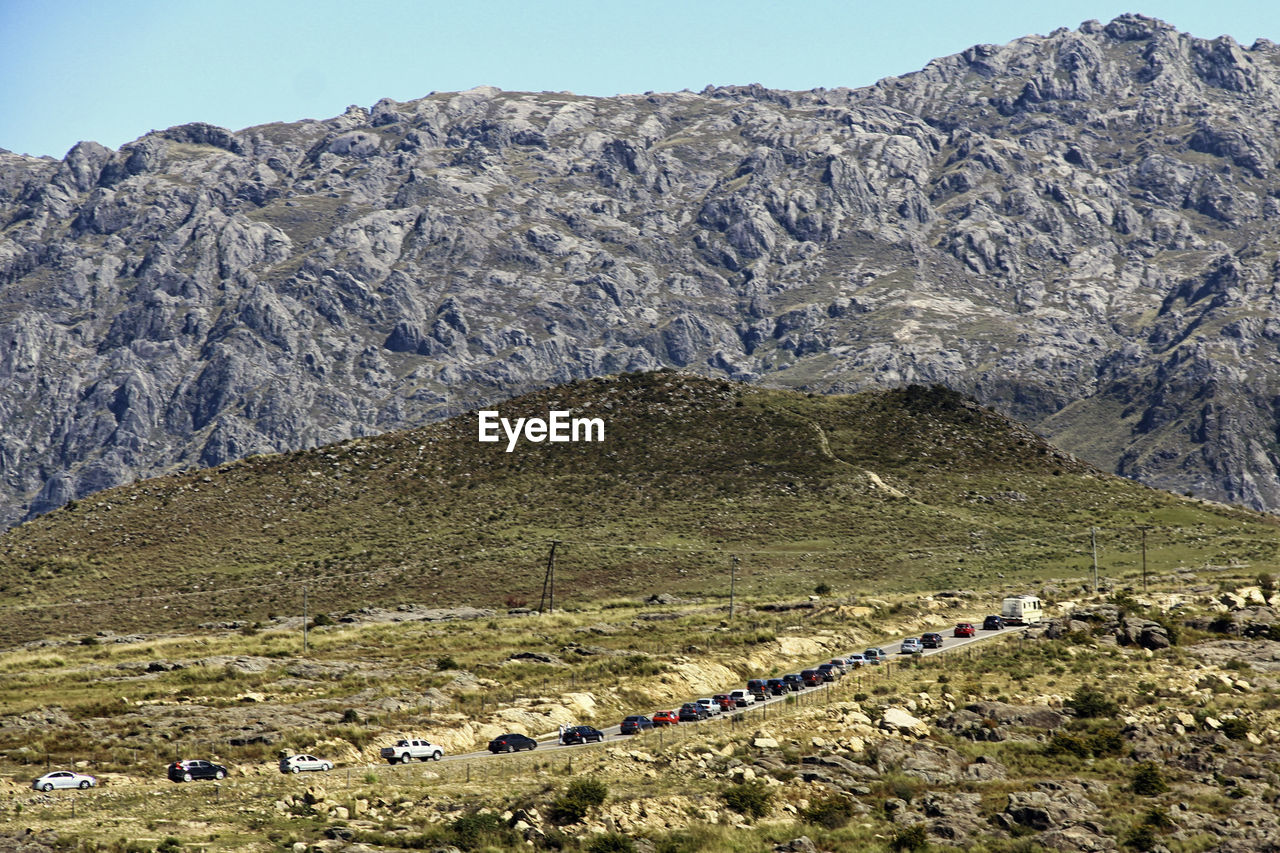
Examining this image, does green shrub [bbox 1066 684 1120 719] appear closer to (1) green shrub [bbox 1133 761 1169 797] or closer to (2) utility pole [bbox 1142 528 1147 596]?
(1) green shrub [bbox 1133 761 1169 797]

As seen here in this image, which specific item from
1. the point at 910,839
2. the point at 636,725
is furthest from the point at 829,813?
the point at 636,725

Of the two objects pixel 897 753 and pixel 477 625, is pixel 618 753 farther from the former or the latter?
pixel 477 625

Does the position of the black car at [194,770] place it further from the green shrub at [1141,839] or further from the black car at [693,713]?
the green shrub at [1141,839]

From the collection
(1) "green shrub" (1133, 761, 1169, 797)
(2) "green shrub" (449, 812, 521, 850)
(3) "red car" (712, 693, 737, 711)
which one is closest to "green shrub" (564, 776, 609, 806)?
(2) "green shrub" (449, 812, 521, 850)

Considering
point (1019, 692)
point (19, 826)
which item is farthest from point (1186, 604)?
point (19, 826)

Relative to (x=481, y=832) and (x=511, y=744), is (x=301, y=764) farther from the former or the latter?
(x=481, y=832)

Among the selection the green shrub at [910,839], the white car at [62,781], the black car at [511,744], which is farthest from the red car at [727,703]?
the white car at [62,781]
